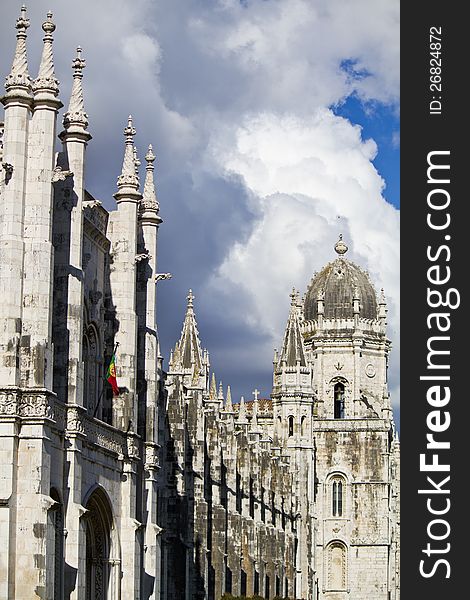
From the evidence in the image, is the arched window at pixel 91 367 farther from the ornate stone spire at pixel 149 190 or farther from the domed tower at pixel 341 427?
the domed tower at pixel 341 427

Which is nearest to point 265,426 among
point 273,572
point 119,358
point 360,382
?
point 360,382

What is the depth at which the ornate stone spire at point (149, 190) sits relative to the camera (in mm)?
52781

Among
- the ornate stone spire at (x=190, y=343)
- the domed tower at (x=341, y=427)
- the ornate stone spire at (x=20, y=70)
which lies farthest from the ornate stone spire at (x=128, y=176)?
the domed tower at (x=341, y=427)

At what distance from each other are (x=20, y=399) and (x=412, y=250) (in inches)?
529

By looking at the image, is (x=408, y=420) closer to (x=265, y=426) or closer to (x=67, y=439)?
(x=67, y=439)

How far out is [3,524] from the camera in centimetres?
3762

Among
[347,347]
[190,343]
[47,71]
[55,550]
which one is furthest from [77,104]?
[347,347]

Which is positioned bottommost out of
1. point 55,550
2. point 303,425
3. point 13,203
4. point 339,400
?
point 55,550

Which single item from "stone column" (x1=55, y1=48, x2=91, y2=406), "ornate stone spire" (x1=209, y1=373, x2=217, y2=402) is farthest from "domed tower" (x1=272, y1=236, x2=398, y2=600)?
"stone column" (x1=55, y1=48, x2=91, y2=406)

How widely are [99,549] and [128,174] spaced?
1274 cm

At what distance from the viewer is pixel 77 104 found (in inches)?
1750

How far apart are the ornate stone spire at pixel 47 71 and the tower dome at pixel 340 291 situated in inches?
3135

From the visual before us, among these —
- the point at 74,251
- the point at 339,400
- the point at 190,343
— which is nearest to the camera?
the point at 74,251

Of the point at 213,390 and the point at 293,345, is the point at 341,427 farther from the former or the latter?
the point at 213,390
